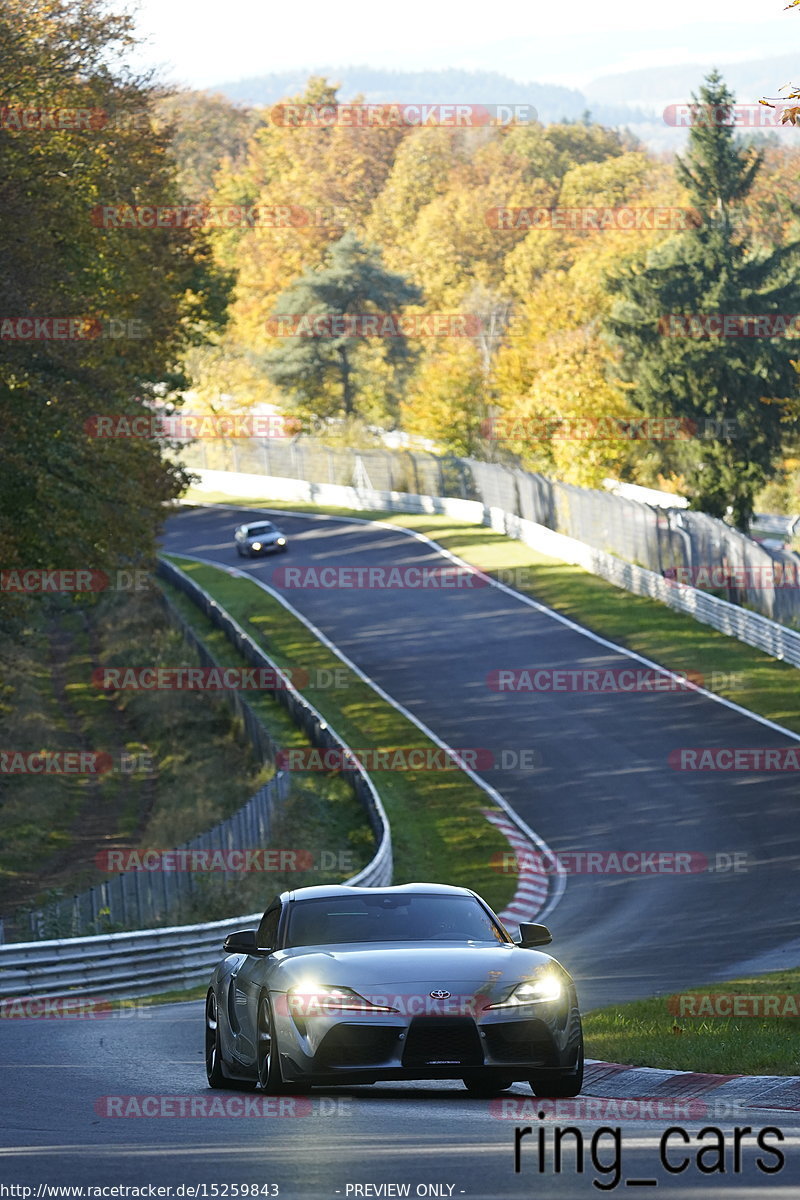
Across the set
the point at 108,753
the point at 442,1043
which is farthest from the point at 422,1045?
the point at 108,753

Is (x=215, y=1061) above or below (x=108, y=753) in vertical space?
above

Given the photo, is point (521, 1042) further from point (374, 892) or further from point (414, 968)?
point (374, 892)

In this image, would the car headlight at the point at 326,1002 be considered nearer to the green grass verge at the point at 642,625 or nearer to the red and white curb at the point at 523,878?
the red and white curb at the point at 523,878

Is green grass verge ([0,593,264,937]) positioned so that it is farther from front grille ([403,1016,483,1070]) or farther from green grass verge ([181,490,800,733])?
front grille ([403,1016,483,1070])

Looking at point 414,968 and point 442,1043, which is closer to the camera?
point 442,1043

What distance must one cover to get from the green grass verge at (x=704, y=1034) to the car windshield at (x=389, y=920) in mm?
2106

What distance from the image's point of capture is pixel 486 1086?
9.68 meters

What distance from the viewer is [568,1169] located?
745cm

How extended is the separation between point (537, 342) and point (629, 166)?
Result: 4611 cm

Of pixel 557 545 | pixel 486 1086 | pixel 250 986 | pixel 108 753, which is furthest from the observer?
pixel 557 545

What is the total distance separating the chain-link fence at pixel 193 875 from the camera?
74.5 ft

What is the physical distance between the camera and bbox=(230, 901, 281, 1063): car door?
10.1 metres

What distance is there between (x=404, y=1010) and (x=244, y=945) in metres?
1.70

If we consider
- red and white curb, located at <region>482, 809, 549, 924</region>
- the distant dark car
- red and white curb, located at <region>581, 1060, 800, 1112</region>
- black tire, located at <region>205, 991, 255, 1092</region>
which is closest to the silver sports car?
black tire, located at <region>205, 991, 255, 1092</region>
